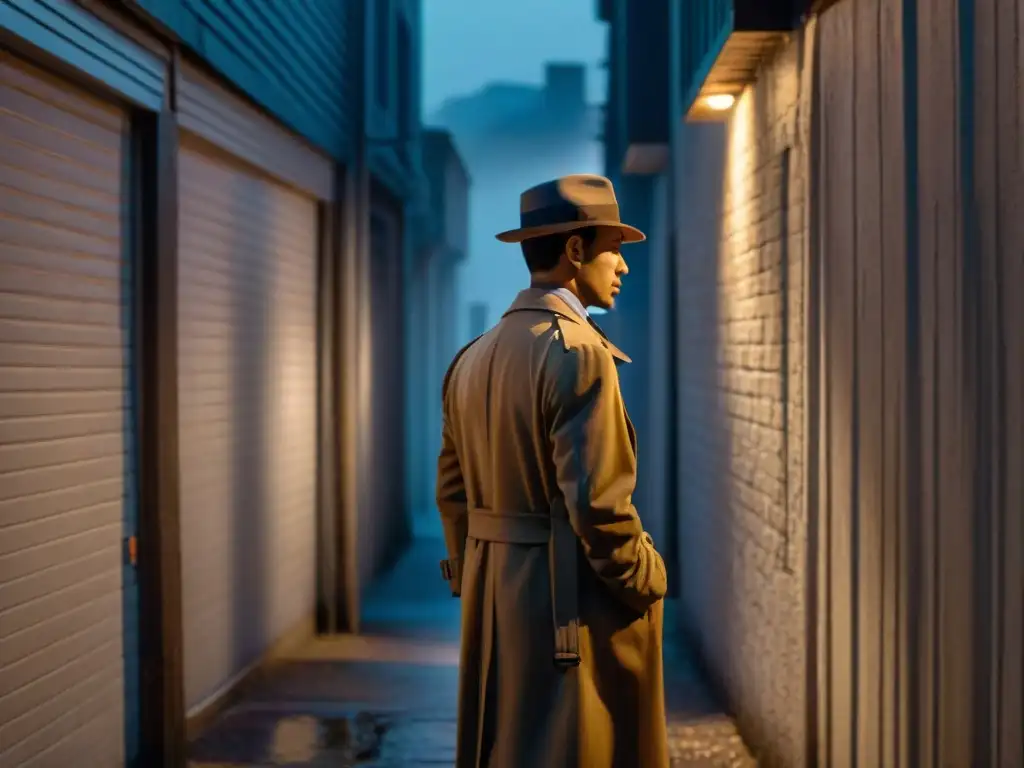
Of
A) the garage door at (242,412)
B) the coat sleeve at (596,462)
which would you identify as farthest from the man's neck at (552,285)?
the garage door at (242,412)

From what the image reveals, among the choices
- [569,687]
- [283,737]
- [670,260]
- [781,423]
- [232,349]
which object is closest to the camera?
[569,687]

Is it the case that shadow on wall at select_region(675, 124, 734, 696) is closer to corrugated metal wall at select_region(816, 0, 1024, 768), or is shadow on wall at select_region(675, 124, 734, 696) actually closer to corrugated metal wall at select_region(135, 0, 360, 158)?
corrugated metal wall at select_region(816, 0, 1024, 768)

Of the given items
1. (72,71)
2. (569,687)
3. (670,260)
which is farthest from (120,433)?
(670,260)

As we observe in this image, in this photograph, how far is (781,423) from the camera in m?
4.88

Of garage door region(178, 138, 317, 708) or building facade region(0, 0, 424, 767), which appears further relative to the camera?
garage door region(178, 138, 317, 708)

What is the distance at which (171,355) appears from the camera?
5.17 meters

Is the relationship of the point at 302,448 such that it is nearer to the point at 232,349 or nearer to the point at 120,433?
the point at 232,349

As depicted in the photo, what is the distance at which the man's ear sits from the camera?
3285 millimetres

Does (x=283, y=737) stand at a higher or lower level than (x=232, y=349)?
lower

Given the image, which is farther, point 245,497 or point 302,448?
point 302,448

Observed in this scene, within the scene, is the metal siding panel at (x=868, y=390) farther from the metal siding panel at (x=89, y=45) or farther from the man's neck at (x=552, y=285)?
the metal siding panel at (x=89, y=45)

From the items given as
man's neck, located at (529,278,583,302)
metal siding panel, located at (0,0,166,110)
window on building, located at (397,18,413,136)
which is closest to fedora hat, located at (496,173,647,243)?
man's neck, located at (529,278,583,302)

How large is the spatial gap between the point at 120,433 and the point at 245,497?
6.29ft

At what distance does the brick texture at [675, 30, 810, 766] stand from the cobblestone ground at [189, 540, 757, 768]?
0.24 metres
